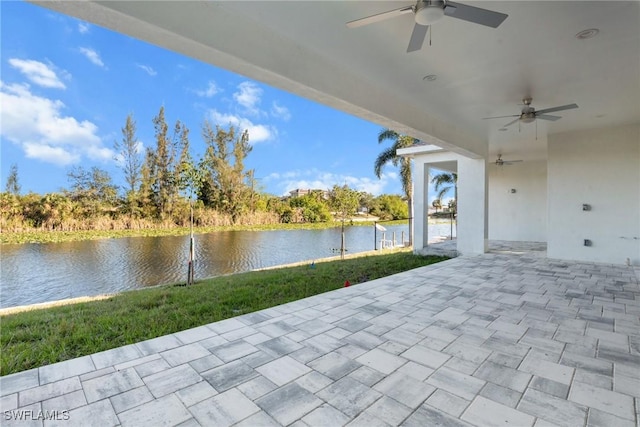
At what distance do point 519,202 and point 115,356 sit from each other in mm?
10904

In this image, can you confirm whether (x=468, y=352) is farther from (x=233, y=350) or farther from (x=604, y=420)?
(x=233, y=350)

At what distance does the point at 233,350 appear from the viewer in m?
2.31

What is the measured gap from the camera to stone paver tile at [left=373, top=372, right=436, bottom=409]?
5.54 feet

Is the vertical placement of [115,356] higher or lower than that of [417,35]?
lower

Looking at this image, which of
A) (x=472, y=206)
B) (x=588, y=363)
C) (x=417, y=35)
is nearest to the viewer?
(x=588, y=363)

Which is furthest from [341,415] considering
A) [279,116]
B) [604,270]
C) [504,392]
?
[279,116]

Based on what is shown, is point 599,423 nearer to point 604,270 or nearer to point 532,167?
point 604,270

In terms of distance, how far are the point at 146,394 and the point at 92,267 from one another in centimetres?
797

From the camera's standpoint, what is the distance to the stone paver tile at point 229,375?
1.85 m

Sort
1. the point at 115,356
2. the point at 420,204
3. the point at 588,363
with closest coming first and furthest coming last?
the point at 588,363, the point at 115,356, the point at 420,204

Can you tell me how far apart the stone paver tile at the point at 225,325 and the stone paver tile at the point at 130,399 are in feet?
2.88

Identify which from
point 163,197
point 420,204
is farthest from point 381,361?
point 163,197

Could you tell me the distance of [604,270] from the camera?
519 centimetres

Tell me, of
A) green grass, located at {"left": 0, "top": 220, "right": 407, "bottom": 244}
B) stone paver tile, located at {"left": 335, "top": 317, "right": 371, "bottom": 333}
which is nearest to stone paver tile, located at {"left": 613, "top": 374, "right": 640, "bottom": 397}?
stone paver tile, located at {"left": 335, "top": 317, "right": 371, "bottom": 333}
